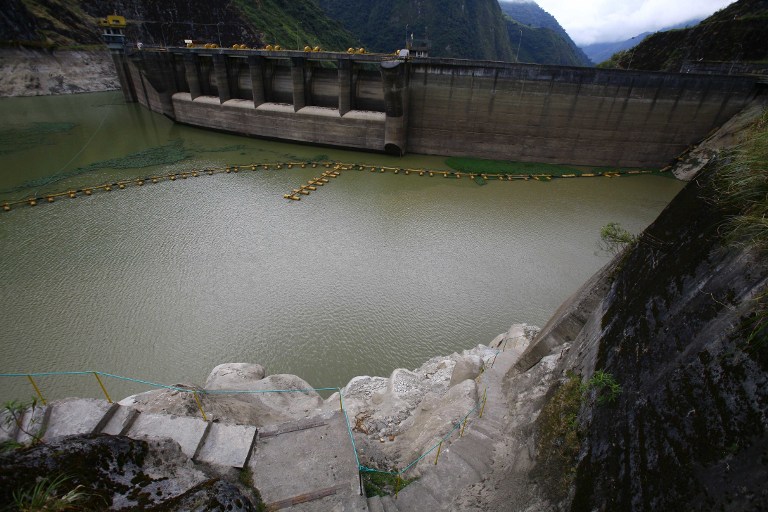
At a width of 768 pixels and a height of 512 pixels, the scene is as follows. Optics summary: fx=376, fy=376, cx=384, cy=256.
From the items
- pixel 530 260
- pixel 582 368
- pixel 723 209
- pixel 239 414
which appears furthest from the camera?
pixel 530 260

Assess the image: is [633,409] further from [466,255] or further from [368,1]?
[368,1]

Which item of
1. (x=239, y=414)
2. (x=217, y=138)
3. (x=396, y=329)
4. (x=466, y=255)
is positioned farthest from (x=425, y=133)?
(x=239, y=414)

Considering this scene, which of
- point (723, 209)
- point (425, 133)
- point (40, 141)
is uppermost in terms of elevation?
point (723, 209)

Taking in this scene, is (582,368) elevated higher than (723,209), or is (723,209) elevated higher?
(723,209)

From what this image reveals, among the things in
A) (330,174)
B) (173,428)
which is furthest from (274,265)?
(330,174)

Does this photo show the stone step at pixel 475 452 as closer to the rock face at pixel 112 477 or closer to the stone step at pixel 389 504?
the stone step at pixel 389 504

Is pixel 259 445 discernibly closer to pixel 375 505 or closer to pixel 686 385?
pixel 375 505

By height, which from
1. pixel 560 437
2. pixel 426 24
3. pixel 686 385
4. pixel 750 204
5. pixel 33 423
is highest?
pixel 426 24
